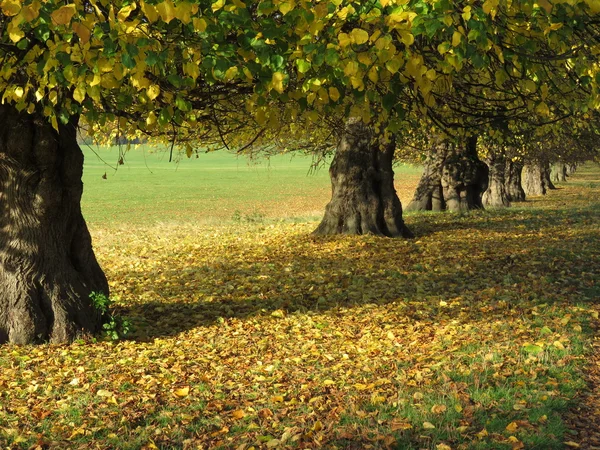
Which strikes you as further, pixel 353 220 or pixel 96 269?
pixel 353 220

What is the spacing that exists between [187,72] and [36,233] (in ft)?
12.1

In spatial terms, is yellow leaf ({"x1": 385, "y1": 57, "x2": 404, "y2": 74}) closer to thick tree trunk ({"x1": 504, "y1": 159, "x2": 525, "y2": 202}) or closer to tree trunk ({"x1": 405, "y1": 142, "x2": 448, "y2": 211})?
tree trunk ({"x1": 405, "y1": 142, "x2": 448, "y2": 211})

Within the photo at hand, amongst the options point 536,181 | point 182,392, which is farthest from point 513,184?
point 182,392

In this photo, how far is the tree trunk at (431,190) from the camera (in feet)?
85.4

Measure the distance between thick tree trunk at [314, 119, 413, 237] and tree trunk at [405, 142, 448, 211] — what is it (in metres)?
8.55

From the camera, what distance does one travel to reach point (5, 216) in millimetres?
8250

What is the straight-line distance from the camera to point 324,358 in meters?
8.02

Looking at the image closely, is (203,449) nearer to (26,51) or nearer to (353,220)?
(26,51)

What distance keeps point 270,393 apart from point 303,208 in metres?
37.9

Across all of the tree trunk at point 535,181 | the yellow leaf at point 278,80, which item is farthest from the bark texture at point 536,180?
the yellow leaf at point 278,80

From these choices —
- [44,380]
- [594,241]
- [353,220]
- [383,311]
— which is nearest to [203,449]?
[44,380]

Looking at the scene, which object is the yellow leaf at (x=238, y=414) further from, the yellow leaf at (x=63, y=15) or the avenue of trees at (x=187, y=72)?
the yellow leaf at (x=63, y=15)

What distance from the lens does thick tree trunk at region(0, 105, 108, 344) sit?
8055mm

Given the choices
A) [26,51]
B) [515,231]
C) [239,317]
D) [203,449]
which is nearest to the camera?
[203,449]
